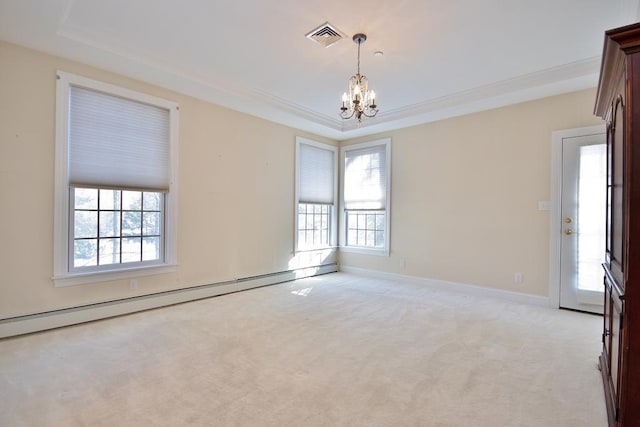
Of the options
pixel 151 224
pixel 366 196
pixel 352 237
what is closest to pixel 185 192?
pixel 151 224

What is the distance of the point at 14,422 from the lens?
183cm

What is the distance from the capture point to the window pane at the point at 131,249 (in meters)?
3.87

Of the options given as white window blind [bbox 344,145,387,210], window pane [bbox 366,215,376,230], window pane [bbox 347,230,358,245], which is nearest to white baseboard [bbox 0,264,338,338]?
window pane [bbox 347,230,358,245]

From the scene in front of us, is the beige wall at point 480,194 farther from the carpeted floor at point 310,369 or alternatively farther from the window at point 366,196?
the carpeted floor at point 310,369

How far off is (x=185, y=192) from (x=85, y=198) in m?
1.10

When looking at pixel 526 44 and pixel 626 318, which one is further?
pixel 526 44

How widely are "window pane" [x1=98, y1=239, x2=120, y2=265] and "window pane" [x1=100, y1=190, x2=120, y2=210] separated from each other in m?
0.39

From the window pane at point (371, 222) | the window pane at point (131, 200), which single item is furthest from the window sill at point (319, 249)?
the window pane at point (131, 200)

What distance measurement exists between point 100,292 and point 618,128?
4.73 metres

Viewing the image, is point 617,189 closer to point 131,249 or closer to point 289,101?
point 289,101

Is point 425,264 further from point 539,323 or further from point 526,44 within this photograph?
point 526,44

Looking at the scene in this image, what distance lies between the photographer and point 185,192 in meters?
4.34

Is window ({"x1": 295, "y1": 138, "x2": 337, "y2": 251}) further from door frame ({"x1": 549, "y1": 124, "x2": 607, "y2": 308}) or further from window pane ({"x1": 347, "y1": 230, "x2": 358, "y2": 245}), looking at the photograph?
door frame ({"x1": 549, "y1": 124, "x2": 607, "y2": 308})

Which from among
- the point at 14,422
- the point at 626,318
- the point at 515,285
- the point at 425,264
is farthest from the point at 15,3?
the point at 515,285
